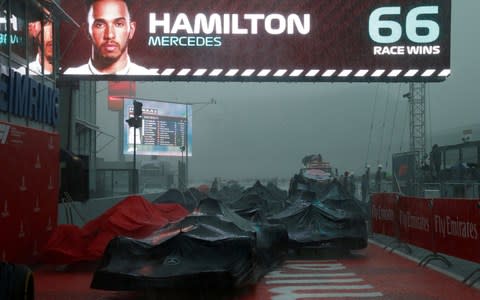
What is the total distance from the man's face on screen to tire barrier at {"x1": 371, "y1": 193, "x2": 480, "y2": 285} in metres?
9.95

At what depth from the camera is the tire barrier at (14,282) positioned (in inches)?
241

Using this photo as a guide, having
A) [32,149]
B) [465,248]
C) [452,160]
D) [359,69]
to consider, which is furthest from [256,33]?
[452,160]

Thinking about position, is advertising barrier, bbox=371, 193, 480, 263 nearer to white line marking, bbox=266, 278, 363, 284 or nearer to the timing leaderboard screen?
white line marking, bbox=266, 278, 363, 284

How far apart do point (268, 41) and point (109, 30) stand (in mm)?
5218

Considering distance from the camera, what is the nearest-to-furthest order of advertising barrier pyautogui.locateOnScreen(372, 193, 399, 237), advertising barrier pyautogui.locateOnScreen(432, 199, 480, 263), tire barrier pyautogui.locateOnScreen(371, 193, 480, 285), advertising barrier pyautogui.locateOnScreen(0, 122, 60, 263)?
advertising barrier pyautogui.locateOnScreen(432, 199, 480, 263), tire barrier pyautogui.locateOnScreen(371, 193, 480, 285), advertising barrier pyautogui.locateOnScreen(0, 122, 60, 263), advertising barrier pyautogui.locateOnScreen(372, 193, 399, 237)

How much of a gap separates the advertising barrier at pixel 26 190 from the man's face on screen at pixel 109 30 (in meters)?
7.23

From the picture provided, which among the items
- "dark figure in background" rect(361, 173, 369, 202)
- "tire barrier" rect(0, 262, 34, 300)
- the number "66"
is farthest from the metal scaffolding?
"tire barrier" rect(0, 262, 34, 300)

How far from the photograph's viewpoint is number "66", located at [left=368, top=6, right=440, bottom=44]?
71.8ft

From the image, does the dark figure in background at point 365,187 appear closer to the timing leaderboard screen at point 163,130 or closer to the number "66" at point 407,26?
the number "66" at point 407,26

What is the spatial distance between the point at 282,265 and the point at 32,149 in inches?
219

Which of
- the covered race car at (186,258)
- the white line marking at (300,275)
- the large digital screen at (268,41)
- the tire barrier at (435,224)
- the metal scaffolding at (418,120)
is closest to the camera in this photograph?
the covered race car at (186,258)

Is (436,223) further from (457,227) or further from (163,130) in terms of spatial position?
(163,130)

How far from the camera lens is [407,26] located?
2191 cm

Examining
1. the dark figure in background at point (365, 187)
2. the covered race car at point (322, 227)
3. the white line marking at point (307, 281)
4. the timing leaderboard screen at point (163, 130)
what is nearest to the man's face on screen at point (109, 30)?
the covered race car at point (322, 227)
